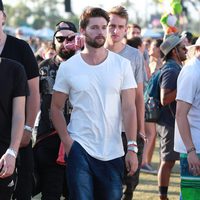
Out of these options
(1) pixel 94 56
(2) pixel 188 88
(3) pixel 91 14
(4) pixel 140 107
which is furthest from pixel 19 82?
(4) pixel 140 107

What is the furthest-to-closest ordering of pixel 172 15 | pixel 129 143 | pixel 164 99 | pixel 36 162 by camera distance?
pixel 172 15, pixel 164 99, pixel 36 162, pixel 129 143

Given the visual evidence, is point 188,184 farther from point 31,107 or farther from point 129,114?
point 31,107

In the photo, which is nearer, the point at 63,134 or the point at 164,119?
the point at 63,134

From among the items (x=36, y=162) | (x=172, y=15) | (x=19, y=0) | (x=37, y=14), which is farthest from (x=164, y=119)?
(x=19, y=0)

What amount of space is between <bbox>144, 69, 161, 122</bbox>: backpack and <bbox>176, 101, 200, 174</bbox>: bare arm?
2.60 metres

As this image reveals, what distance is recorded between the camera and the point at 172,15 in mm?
12984

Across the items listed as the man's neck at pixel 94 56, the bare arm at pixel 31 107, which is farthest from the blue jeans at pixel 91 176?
the man's neck at pixel 94 56

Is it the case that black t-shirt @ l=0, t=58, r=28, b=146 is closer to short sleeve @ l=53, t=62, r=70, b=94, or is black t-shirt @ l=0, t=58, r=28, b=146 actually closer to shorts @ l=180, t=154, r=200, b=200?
short sleeve @ l=53, t=62, r=70, b=94

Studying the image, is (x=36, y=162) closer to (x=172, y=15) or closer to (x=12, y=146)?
(x=12, y=146)

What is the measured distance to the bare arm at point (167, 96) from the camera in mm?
8094

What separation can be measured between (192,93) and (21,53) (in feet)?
4.34

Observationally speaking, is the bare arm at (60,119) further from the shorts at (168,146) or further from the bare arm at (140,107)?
the shorts at (168,146)

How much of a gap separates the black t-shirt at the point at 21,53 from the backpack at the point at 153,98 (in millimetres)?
2759

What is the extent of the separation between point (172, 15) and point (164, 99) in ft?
16.7
